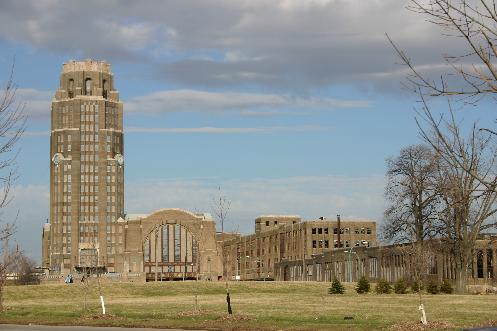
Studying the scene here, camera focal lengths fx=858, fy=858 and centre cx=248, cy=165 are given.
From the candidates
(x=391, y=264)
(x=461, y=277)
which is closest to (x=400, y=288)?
(x=461, y=277)

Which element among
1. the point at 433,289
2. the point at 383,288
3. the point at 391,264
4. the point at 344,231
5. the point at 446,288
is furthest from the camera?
the point at 344,231

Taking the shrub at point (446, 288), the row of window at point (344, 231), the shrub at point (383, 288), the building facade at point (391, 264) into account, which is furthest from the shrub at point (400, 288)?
the row of window at point (344, 231)

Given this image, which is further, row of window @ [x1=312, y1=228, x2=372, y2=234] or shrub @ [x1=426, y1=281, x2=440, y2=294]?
row of window @ [x1=312, y1=228, x2=372, y2=234]

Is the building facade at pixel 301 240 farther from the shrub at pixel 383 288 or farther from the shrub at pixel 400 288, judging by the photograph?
the shrub at pixel 400 288

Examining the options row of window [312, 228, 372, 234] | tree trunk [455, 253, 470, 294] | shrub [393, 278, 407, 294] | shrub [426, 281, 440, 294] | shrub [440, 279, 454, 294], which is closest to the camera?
shrub [426, 281, 440, 294]

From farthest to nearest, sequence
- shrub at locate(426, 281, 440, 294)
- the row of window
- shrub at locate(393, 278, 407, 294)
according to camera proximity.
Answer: the row of window → shrub at locate(393, 278, 407, 294) → shrub at locate(426, 281, 440, 294)

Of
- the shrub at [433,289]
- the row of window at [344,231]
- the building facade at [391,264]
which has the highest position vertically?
the row of window at [344,231]

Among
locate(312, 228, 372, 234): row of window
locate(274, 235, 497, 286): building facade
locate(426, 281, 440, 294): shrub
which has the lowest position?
locate(426, 281, 440, 294): shrub

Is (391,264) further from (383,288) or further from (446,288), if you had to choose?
(446,288)

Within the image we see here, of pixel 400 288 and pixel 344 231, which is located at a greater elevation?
pixel 344 231

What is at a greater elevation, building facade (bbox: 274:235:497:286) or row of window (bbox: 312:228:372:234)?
row of window (bbox: 312:228:372:234)

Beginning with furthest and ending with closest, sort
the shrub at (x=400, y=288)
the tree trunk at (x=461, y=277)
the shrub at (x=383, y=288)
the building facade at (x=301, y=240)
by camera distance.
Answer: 1. the building facade at (x=301, y=240)
2. the shrub at (x=383, y=288)
3. the shrub at (x=400, y=288)
4. the tree trunk at (x=461, y=277)

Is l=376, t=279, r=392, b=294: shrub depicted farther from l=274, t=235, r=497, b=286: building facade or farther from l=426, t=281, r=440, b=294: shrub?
l=426, t=281, r=440, b=294: shrub

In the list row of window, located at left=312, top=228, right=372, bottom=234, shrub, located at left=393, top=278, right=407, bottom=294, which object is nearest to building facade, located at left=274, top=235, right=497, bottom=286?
shrub, located at left=393, top=278, right=407, bottom=294
